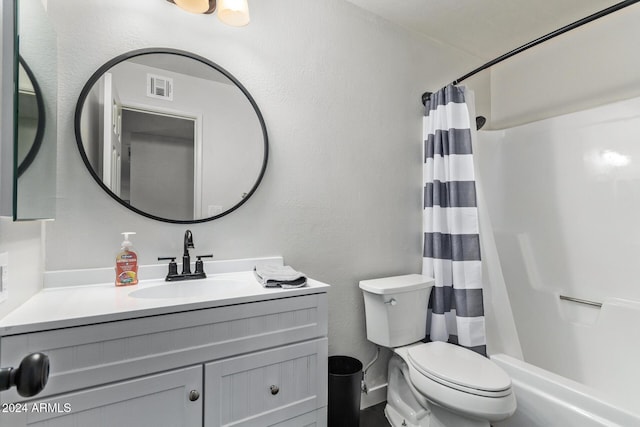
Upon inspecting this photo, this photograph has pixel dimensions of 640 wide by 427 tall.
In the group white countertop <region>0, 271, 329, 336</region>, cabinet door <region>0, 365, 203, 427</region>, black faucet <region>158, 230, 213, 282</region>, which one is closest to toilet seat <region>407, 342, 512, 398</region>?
white countertop <region>0, 271, 329, 336</region>

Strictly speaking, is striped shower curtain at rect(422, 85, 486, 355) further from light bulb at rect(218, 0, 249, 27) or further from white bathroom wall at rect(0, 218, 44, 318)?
white bathroom wall at rect(0, 218, 44, 318)

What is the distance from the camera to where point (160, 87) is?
138 cm

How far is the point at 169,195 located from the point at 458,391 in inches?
60.2

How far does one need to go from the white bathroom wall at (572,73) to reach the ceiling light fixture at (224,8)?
2332mm

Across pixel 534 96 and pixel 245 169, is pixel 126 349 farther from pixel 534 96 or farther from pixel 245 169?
pixel 534 96

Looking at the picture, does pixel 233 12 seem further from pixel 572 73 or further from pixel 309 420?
pixel 572 73

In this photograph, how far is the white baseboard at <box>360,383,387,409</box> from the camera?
74.1 inches

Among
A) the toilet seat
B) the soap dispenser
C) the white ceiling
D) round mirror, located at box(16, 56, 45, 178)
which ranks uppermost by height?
the white ceiling

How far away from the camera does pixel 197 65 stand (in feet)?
4.74

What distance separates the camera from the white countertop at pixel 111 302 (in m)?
0.82

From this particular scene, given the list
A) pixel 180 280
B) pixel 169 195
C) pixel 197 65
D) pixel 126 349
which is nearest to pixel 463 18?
pixel 197 65

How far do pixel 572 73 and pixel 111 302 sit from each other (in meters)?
3.12

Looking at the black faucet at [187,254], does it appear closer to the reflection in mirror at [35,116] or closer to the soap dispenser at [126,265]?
the soap dispenser at [126,265]

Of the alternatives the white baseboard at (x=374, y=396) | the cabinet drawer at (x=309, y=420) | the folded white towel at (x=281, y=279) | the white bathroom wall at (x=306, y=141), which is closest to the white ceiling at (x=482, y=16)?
the white bathroom wall at (x=306, y=141)
